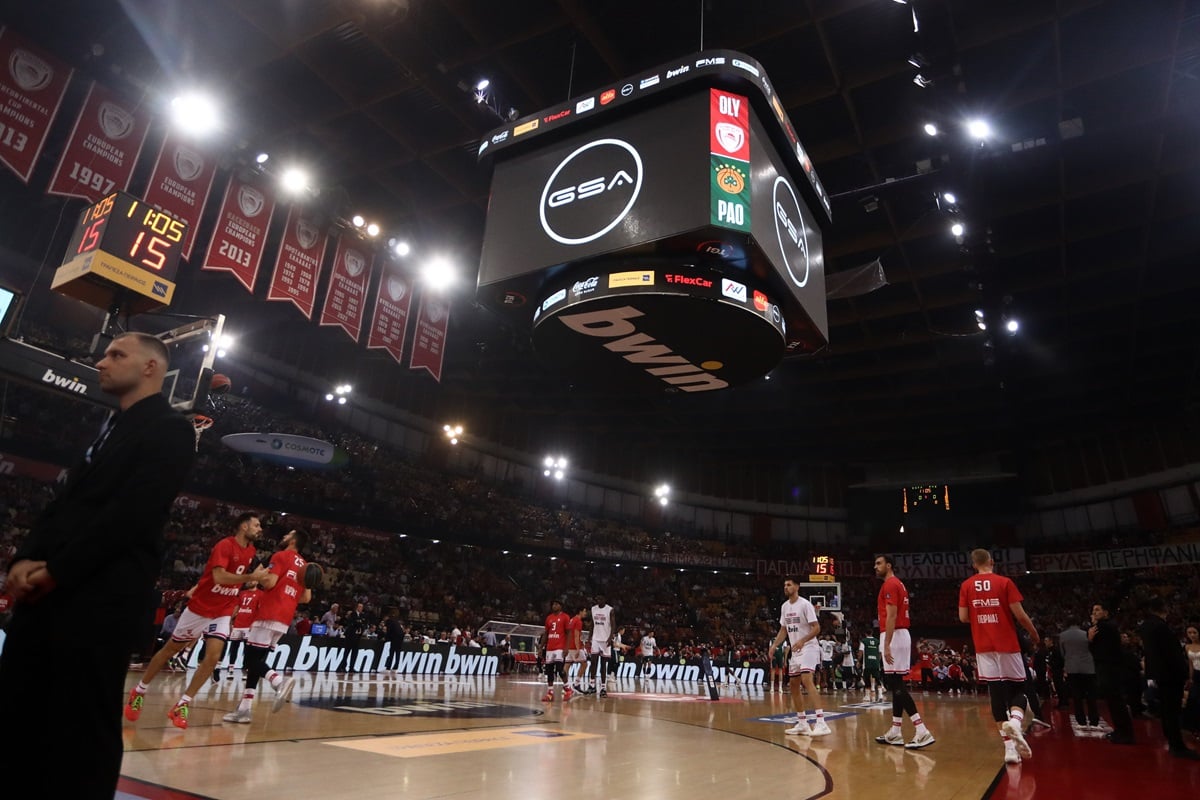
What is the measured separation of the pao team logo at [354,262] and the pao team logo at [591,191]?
10268 mm

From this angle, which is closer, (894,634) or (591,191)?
(591,191)

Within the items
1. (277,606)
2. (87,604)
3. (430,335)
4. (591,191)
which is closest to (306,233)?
(430,335)

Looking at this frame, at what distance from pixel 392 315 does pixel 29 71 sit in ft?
23.6

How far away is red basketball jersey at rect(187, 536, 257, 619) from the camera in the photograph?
6.19m

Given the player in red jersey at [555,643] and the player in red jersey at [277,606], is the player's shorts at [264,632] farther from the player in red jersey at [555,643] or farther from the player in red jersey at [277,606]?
the player in red jersey at [555,643]

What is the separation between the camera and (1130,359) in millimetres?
20891

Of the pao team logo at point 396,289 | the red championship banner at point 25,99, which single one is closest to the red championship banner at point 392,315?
the pao team logo at point 396,289

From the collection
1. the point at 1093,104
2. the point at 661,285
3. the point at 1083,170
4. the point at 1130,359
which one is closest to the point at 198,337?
the point at 661,285

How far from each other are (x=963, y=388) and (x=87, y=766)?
86.4 feet

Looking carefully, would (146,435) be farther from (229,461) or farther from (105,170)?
(229,461)

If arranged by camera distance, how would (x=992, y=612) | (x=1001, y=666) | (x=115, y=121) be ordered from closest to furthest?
(x=1001, y=666) < (x=992, y=612) < (x=115, y=121)

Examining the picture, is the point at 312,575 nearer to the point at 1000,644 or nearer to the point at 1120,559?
the point at 1000,644

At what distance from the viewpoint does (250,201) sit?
1314 centimetres

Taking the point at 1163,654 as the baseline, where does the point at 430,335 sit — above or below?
above
